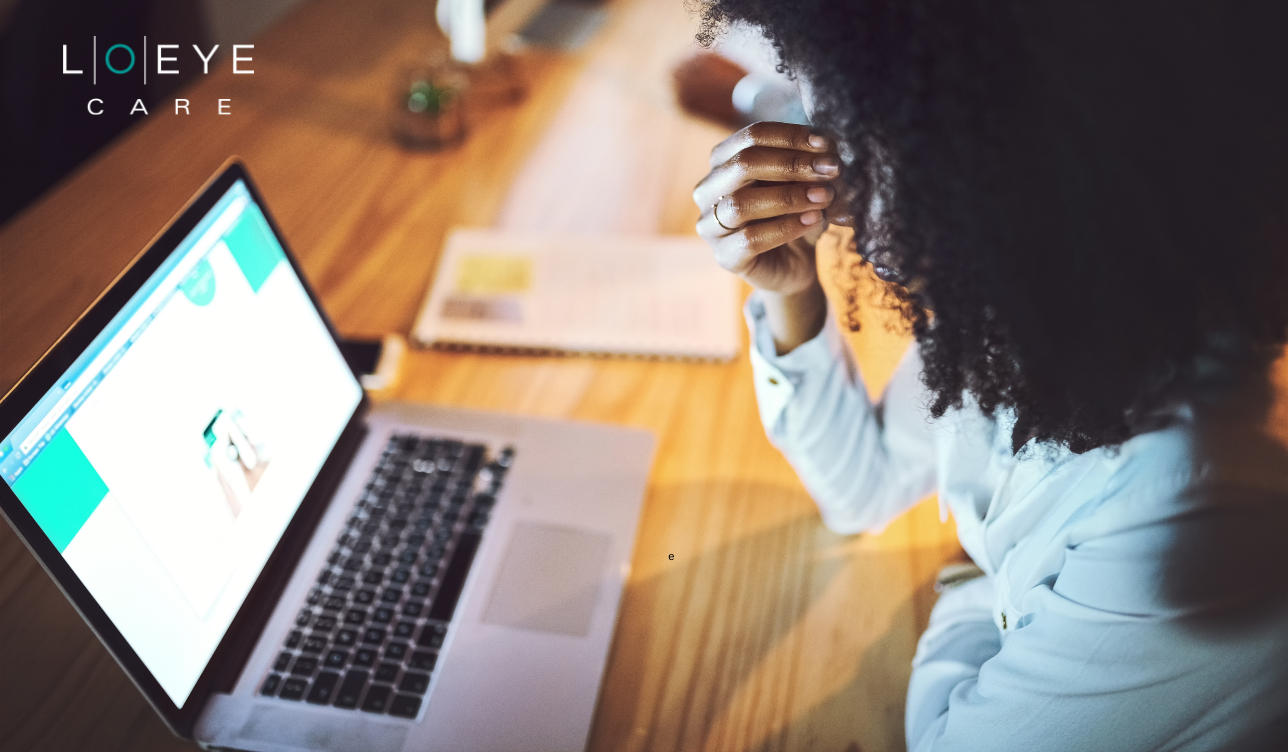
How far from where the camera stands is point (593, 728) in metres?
0.63

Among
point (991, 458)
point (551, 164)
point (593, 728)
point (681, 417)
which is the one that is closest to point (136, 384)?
point (593, 728)

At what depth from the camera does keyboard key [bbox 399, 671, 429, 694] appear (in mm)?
629

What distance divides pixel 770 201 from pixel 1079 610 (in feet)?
1.17

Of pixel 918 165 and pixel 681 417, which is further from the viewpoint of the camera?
pixel 681 417

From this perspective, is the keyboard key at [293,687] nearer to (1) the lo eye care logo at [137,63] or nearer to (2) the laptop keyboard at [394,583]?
(2) the laptop keyboard at [394,583]

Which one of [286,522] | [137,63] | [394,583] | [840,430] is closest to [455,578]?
[394,583]

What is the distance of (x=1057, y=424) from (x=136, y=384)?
2.02 ft

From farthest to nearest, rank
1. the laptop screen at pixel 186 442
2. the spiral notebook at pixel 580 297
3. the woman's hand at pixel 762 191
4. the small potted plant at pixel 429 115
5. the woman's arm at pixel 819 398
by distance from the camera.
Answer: the small potted plant at pixel 429 115
the spiral notebook at pixel 580 297
the woman's arm at pixel 819 398
the woman's hand at pixel 762 191
the laptop screen at pixel 186 442

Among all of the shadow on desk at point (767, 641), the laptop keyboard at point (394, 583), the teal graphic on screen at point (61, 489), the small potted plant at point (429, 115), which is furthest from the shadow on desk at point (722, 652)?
the small potted plant at point (429, 115)

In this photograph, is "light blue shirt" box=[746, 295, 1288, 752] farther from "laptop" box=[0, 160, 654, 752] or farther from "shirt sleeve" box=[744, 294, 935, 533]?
"laptop" box=[0, 160, 654, 752]

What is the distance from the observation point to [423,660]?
0.65 meters

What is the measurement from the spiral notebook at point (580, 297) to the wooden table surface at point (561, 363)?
0.09 feet

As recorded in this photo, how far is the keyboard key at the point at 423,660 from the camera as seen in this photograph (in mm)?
643

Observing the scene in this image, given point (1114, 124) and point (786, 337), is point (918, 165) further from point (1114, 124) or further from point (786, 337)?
point (786, 337)
